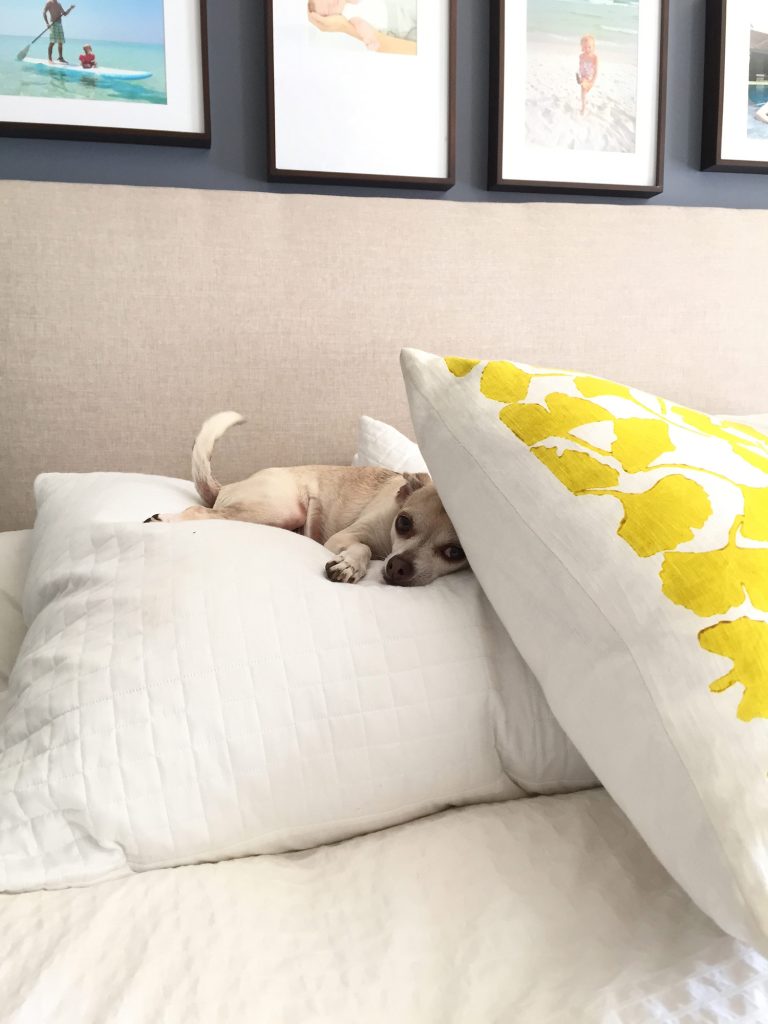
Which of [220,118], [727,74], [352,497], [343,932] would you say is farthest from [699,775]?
Answer: [727,74]

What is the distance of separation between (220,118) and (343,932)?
1506mm

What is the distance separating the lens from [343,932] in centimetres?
60

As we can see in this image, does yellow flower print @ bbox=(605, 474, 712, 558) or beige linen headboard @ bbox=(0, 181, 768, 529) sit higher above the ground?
beige linen headboard @ bbox=(0, 181, 768, 529)

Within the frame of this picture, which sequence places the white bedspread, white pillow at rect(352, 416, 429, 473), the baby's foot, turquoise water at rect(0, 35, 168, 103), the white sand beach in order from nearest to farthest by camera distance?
the white bedspread < white pillow at rect(352, 416, 429, 473) < turquoise water at rect(0, 35, 168, 103) < the baby's foot < the white sand beach

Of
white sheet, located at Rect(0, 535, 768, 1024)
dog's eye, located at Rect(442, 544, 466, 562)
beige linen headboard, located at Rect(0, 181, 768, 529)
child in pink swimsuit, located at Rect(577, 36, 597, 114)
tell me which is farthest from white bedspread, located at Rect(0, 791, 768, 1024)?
child in pink swimsuit, located at Rect(577, 36, 597, 114)

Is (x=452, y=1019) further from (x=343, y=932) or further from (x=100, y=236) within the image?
(x=100, y=236)

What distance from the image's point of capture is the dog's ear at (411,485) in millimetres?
1220

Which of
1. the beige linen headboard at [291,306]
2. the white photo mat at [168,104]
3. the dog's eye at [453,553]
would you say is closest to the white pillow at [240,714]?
the dog's eye at [453,553]

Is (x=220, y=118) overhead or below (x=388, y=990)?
overhead

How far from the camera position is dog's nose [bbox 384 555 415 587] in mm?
968

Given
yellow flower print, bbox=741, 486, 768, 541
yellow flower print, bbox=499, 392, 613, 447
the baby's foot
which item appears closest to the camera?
yellow flower print, bbox=741, 486, 768, 541

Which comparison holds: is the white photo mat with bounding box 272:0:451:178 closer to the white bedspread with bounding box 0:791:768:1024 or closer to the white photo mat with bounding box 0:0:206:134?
the white photo mat with bounding box 0:0:206:134

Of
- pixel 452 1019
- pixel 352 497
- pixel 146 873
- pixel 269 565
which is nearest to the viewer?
pixel 452 1019

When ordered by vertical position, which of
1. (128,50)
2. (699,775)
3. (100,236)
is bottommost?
(699,775)
